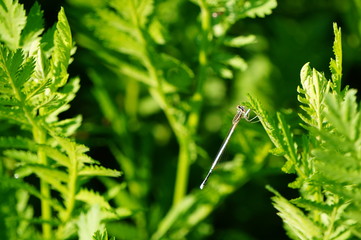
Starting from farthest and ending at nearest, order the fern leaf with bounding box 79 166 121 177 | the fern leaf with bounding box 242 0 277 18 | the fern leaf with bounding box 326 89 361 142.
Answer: the fern leaf with bounding box 242 0 277 18 < the fern leaf with bounding box 79 166 121 177 < the fern leaf with bounding box 326 89 361 142

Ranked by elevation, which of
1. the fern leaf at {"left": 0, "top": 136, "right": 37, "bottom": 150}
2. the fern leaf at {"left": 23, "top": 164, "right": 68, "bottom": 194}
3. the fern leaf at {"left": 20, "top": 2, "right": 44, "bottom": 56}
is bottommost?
the fern leaf at {"left": 23, "top": 164, "right": 68, "bottom": 194}

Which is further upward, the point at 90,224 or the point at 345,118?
the point at 345,118

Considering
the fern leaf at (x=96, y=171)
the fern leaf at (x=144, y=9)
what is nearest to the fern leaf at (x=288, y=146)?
the fern leaf at (x=96, y=171)

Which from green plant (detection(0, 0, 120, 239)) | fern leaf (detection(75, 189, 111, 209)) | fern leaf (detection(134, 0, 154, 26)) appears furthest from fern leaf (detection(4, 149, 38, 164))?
fern leaf (detection(134, 0, 154, 26))

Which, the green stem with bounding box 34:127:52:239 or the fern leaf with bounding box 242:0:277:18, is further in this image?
the fern leaf with bounding box 242:0:277:18

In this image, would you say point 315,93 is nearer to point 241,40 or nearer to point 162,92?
point 241,40

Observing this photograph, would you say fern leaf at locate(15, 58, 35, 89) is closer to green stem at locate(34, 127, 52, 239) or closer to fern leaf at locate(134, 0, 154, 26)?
green stem at locate(34, 127, 52, 239)

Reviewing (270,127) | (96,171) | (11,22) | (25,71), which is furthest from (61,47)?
(270,127)
